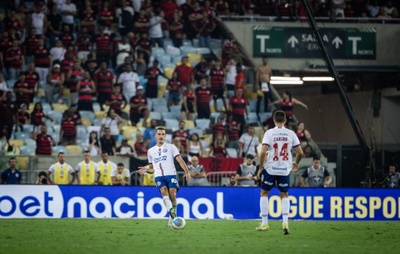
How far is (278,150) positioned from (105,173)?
417 inches

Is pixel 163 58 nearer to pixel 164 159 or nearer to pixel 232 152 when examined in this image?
pixel 232 152

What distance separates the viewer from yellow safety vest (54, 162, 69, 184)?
28266 mm

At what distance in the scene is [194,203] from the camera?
26359mm

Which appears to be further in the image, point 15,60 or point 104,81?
point 15,60

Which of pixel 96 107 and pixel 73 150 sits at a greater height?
pixel 96 107

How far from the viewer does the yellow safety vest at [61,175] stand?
92.7 feet

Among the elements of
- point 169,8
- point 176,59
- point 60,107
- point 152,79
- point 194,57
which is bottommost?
point 60,107

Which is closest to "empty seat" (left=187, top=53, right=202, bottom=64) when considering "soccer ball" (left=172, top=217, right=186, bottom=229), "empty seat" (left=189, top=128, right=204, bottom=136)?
"empty seat" (left=189, top=128, right=204, bottom=136)

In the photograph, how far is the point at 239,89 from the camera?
33.8 meters

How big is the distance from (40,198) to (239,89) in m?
10.1

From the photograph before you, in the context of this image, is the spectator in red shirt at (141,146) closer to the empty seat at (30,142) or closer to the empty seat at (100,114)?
the empty seat at (100,114)

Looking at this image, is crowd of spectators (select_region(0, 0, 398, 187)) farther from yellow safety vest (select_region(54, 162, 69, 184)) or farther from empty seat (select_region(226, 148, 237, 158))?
yellow safety vest (select_region(54, 162, 69, 184))

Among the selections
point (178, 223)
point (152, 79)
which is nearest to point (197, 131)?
point (152, 79)

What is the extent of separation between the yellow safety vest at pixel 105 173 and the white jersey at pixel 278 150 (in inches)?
410
